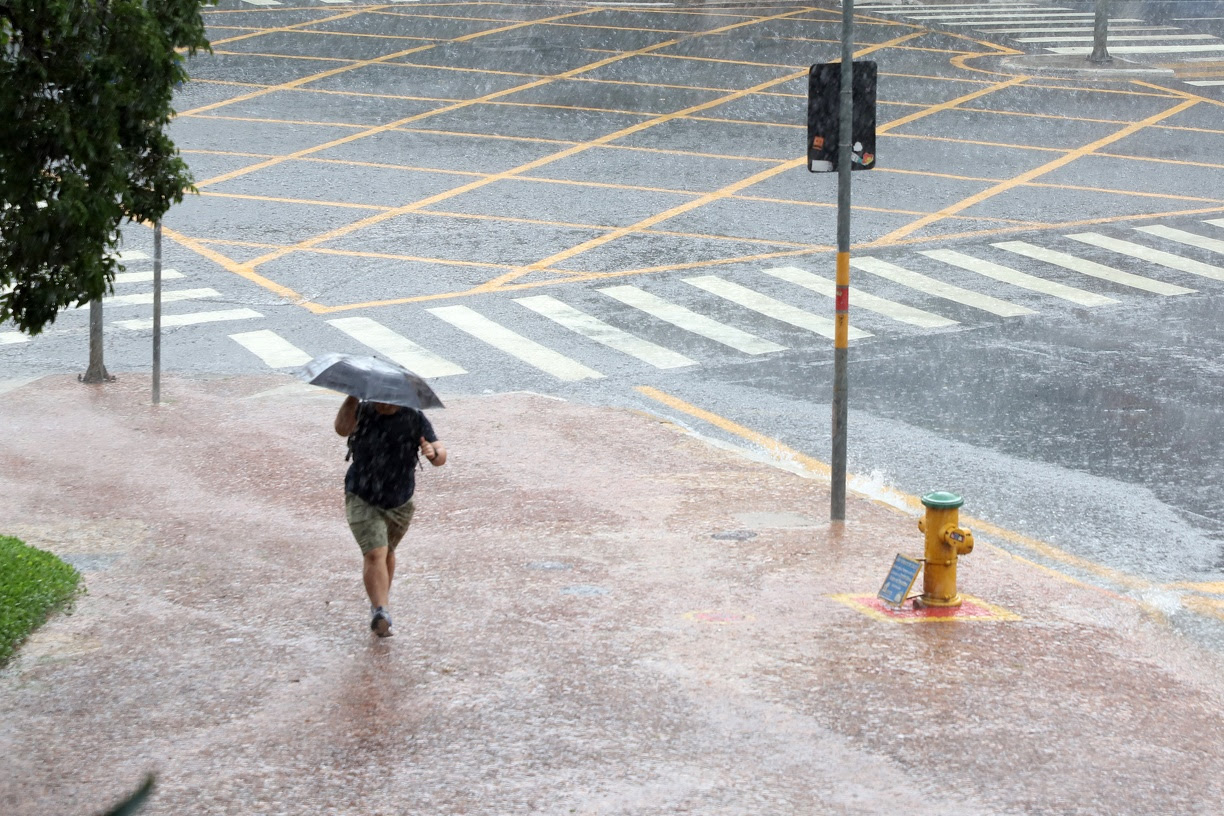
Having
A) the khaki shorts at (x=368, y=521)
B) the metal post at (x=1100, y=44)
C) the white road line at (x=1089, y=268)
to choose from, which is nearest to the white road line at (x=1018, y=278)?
the white road line at (x=1089, y=268)

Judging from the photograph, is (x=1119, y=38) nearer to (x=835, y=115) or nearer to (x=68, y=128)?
(x=835, y=115)

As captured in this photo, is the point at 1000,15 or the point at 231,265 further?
the point at 1000,15

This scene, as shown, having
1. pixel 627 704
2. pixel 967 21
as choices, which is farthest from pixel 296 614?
pixel 967 21

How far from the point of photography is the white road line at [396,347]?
15.3 meters

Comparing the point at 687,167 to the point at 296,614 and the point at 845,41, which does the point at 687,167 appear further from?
the point at 296,614

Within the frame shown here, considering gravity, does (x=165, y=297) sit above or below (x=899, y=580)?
above

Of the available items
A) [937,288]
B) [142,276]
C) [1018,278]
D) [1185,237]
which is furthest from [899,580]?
[1185,237]

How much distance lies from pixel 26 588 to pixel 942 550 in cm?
522

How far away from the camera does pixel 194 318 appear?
17031mm

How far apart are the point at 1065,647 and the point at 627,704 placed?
8.49 feet

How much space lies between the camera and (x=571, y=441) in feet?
42.3

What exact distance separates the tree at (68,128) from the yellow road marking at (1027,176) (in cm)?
1383

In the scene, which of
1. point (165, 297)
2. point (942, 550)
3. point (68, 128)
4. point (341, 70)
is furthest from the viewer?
point (341, 70)

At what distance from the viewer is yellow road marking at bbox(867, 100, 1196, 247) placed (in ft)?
68.2
